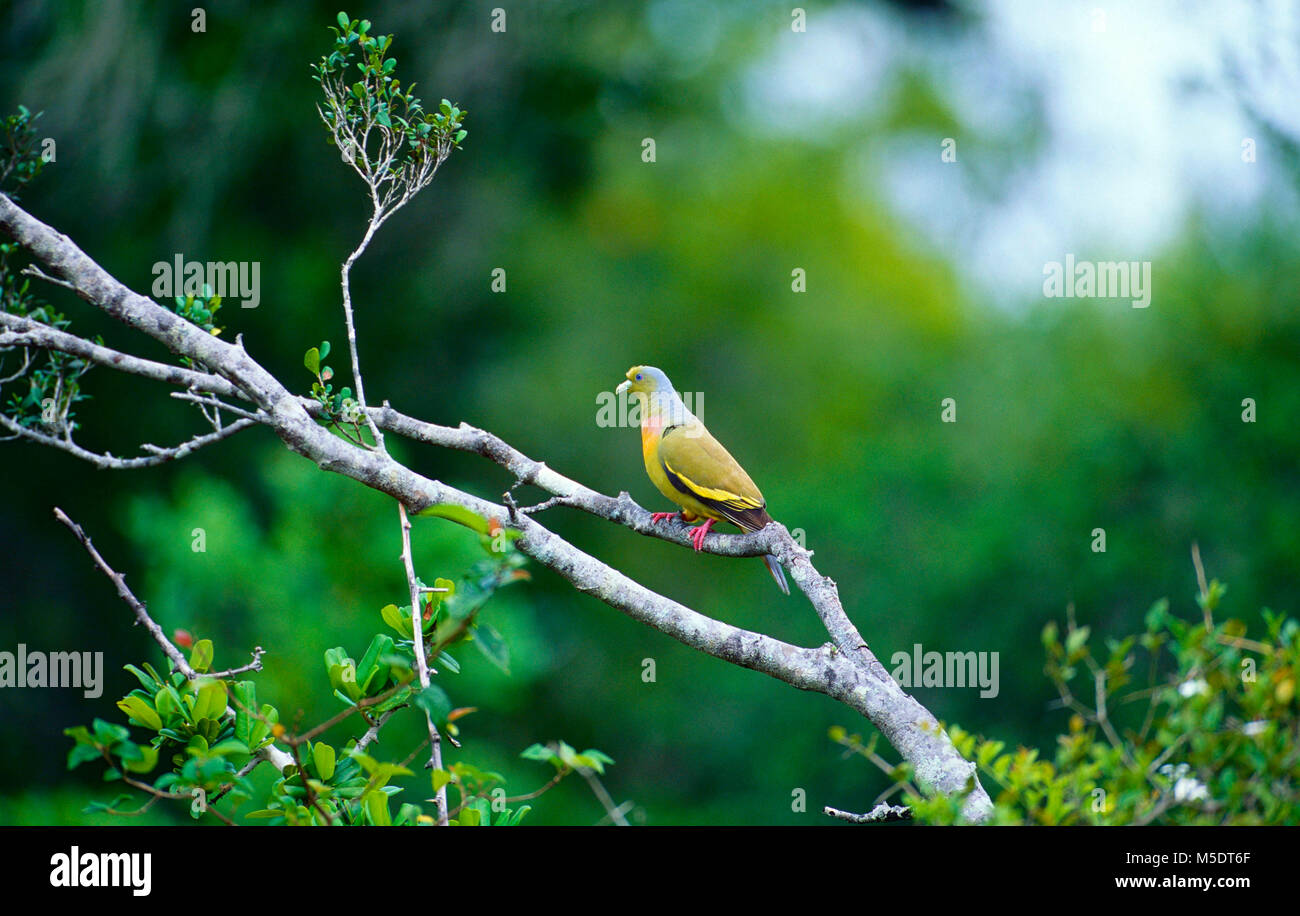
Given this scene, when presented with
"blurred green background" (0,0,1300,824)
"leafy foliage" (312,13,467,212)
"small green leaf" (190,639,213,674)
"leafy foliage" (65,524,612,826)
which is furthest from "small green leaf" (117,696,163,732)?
"blurred green background" (0,0,1300,824)

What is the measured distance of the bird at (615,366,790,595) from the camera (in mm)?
4566

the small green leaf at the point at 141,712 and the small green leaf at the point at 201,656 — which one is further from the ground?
the small green leaf at the point at 201,656

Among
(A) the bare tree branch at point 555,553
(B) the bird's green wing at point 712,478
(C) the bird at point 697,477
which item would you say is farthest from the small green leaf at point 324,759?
(B) the bird's green wing at point 712,478

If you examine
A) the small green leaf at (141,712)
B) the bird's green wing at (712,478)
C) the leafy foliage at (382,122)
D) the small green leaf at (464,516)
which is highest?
the leafy foliage at (382,122)

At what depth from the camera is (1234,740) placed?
89.3 inches

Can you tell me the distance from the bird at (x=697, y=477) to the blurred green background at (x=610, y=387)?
4.30 metres

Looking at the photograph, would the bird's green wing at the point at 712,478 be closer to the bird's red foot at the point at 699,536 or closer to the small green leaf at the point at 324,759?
the bird's red foot at the point at 699,536

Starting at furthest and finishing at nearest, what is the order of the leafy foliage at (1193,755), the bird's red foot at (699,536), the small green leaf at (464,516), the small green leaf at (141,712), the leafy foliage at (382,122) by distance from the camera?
the bird's red foot at (699,536)
the leafy foliage at (382,122)
the small green leaf at (141,712)
the small green leaf at (464,516)
the leafy foliage at (1193,755)

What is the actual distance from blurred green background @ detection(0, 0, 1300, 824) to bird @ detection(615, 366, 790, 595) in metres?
4.30

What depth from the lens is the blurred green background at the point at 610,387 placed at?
33.3ft

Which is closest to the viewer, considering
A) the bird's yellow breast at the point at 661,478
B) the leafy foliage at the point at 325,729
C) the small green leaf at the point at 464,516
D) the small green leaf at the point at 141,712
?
the leafy foliage at the point at 325,729

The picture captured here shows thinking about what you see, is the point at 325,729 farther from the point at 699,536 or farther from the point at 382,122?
the point at 382,122

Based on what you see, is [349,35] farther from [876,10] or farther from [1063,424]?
[876,10]

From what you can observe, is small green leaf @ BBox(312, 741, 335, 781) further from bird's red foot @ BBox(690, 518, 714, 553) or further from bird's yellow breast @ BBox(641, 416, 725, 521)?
bird's yellow breast @ BBox(641, 416, 725, 521)
